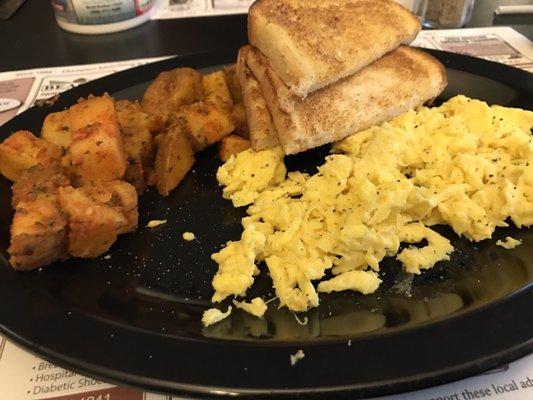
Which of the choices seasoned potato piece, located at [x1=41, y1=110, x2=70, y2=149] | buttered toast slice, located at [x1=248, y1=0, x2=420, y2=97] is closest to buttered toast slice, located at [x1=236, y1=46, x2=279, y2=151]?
buttered toast slice, located at [x1=248, y1=0, x2=420, y2=97]

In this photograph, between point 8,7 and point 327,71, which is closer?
point 327,71

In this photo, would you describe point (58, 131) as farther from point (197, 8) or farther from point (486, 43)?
point (486, 43)

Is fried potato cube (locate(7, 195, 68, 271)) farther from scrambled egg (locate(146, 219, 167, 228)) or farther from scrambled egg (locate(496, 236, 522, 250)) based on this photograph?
scrambled egg (locate(496, 236, 522, 250))

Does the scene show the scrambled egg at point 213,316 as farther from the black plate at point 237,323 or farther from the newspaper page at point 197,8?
the newspaper page at point 197,8

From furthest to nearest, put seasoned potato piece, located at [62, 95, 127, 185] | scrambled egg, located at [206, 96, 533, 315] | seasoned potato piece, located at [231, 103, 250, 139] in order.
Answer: seasoned potato piece, located at [231, 103, 250, 139], seasoned potato piece, located at [62, 95, 127, 185], scrambled egg, located at [206, 96, 533, 315]

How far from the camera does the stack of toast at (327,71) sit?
163 centimetres

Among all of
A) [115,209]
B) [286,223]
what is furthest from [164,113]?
[286,223]

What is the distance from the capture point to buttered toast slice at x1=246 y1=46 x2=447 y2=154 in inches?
63.9

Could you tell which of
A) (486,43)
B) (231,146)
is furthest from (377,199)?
(486,43)

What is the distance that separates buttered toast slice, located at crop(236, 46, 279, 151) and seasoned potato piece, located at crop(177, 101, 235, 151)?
0.09 metres

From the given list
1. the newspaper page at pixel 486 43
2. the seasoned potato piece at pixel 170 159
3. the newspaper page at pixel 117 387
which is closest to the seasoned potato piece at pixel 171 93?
the seasoned potato piece at pixel 170 159

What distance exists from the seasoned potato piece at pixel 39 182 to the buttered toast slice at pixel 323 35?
0.76 metres

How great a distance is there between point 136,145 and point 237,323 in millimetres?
680

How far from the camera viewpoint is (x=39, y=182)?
1.33 meters
